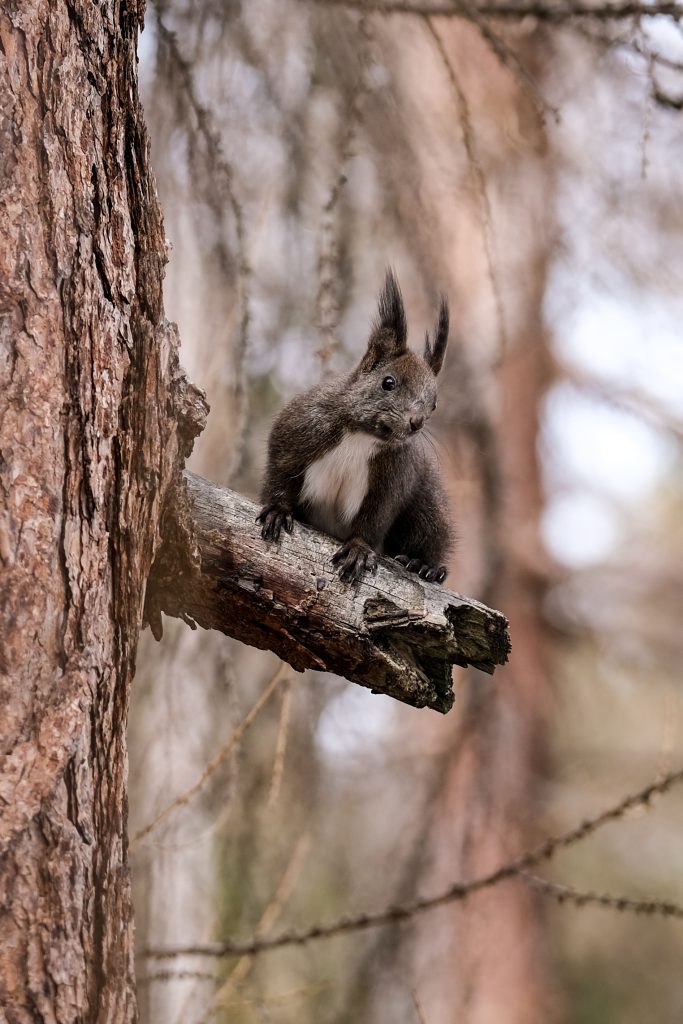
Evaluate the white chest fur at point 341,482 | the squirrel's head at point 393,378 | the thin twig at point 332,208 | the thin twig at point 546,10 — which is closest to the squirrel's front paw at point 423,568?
the white chest fur at point 341,482

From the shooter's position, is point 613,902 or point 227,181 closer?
point 613,902

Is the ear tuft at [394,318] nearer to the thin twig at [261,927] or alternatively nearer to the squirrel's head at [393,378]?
the squirrel's head at [393,378]

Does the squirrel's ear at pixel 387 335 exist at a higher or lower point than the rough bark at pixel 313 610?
higher

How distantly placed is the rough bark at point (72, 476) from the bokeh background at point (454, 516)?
0.55 m

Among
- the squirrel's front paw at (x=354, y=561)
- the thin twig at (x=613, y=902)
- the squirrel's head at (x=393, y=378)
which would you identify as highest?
the squirrel's head at (x=393, y=378)

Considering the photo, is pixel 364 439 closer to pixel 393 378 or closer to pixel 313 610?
pixel 393 378

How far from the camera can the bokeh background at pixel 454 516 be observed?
275 centimetres

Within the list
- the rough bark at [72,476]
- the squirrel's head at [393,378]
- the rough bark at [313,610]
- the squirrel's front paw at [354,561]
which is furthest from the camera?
the squirrel's head at [393,378]

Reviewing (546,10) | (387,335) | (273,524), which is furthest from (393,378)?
(546,10)

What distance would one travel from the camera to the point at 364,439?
2814 mm

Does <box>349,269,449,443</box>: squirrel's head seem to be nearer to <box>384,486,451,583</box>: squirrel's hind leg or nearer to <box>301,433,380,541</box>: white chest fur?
<box>301,433,380,541</box>: white chest fur

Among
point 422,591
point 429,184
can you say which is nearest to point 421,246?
point 429,184

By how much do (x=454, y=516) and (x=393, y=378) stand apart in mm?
836

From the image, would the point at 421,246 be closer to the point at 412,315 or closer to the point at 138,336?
the point at 412,315
